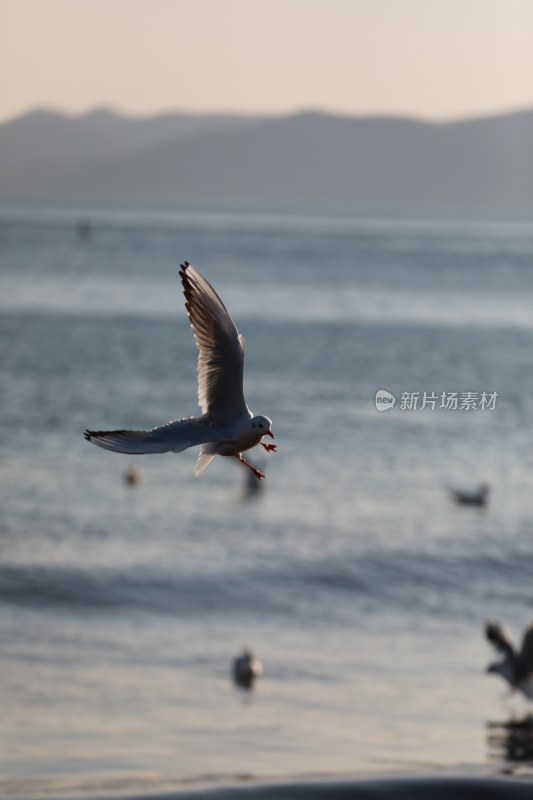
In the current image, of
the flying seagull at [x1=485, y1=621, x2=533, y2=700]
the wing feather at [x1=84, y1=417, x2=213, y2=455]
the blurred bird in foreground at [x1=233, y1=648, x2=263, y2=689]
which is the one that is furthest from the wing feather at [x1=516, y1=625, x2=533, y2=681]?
the wing feather at [x1=84, y1=417, x2=213, y2=455]

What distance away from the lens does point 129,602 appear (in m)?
22.1

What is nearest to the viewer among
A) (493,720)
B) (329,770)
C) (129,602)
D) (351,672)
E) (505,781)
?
(505,781)

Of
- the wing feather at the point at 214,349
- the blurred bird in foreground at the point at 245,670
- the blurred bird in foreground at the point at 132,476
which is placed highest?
the blurred bird in foreground at the point at 132,476

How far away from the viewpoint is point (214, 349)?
18.2 feet

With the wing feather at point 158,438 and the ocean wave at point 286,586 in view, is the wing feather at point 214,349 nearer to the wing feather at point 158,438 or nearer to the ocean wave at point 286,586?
the wing feather at point 158,438

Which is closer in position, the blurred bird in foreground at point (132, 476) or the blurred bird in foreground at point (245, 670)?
the blurred bird in foreground at point (245, 670)

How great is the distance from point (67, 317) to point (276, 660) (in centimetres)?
5490

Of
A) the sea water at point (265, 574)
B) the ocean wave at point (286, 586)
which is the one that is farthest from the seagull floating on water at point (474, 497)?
the ocean wave at point (286, 586)

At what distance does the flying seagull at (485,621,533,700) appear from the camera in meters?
17.2

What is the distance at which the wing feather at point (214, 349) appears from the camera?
538cm

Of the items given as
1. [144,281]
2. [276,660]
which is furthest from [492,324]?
[276,660]

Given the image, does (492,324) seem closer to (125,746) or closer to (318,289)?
(318,289)

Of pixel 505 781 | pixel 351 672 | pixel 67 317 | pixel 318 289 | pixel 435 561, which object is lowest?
pixel 505 781

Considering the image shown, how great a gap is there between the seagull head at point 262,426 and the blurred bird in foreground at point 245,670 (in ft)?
43.0
